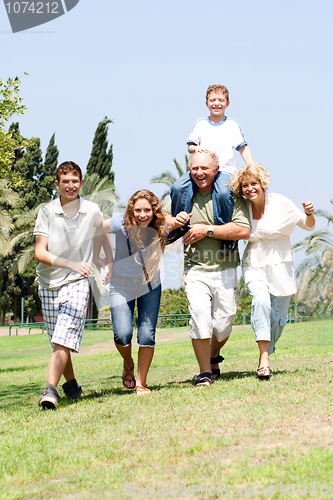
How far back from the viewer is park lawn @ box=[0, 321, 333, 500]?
10.9 ft

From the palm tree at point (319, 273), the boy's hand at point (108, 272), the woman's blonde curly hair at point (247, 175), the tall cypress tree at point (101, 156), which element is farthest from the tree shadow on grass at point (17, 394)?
the tall cypress tree at point (101, 156)

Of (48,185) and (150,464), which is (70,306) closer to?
(150,464)

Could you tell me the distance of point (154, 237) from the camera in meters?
6.20

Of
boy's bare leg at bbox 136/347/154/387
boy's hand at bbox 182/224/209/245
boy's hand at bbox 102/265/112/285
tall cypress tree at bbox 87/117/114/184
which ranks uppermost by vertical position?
tall cypress tree at bbox 87/117/114/184

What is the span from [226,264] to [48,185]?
4538 centimetres

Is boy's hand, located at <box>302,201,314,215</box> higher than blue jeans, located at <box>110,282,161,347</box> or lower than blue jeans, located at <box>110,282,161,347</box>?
higher

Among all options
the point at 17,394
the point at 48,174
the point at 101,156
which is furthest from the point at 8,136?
the point at 48,174

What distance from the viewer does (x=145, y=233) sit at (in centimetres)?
621

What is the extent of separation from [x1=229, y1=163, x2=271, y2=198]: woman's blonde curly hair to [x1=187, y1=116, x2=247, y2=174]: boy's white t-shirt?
44 centimetres

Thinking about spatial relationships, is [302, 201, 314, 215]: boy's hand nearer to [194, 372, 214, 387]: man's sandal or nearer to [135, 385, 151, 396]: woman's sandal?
[194, 372, 214, 387]: man's sandal

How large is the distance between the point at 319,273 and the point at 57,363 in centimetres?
2526

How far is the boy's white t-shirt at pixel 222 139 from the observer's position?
6.91 meters

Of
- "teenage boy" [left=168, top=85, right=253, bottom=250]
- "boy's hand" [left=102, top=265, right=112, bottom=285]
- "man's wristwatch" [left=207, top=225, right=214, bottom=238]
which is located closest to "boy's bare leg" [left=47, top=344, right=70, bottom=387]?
"boy's hand" [left=102, top=265, right=112, bottom=285]

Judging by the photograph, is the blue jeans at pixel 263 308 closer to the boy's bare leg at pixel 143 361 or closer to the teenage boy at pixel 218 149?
the teenage boy at pixel 218 149
